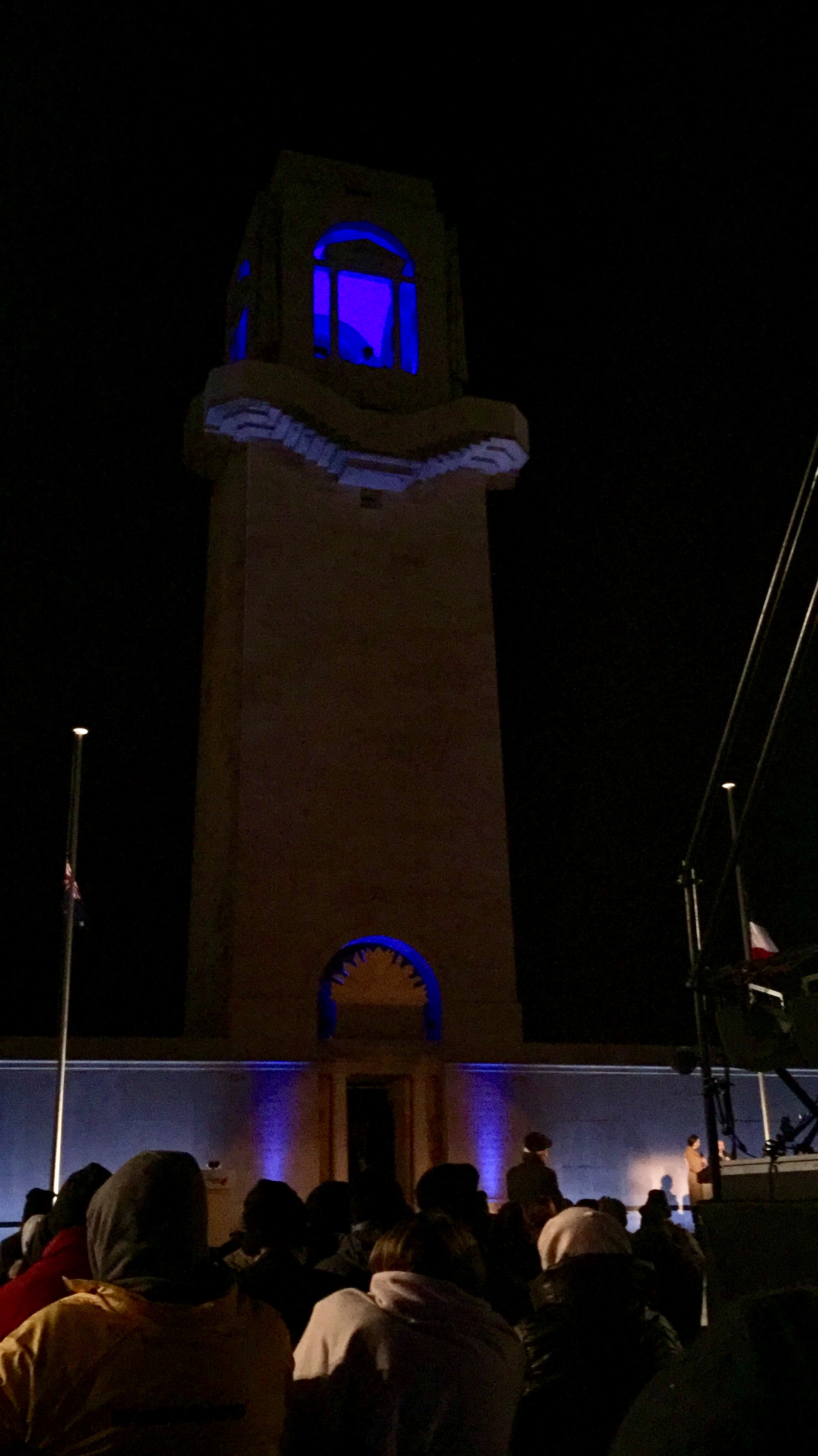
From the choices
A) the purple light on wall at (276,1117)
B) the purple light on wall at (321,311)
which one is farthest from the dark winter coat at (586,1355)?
the purple light on wall at (321,311)

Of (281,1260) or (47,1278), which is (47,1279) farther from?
(281,1260)

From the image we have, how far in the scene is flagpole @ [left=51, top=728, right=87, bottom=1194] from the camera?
16.5 m

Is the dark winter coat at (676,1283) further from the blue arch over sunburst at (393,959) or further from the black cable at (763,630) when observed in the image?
the blue arch over sunburst at (393,959)

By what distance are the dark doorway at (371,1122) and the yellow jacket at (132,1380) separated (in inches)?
719

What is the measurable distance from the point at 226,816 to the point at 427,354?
10379mm

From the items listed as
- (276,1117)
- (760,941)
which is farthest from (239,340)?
(760,941)

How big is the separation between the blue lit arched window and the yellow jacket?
23494 millimetres

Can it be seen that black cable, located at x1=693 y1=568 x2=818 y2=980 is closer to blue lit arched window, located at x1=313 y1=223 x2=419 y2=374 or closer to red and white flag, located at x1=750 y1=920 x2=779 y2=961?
red and white flag, located at x1=750 y1=920 x2=779 y2=961

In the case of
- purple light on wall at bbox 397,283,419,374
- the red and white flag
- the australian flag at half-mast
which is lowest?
the red and white flag

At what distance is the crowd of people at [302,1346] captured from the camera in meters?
2.60

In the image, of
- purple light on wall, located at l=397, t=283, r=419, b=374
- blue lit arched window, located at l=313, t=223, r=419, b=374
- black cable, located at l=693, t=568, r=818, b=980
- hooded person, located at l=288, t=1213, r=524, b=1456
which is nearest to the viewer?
hooded person, located at l=288, t=1213, r=524, b=1456

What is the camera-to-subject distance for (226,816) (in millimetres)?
21844

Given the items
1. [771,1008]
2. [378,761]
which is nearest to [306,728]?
[378,761]

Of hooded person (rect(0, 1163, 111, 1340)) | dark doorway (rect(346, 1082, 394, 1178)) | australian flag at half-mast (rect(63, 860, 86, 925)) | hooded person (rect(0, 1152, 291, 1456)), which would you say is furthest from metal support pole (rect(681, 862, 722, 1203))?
dark doorway (rect(346, 1082, 394, 1178))
